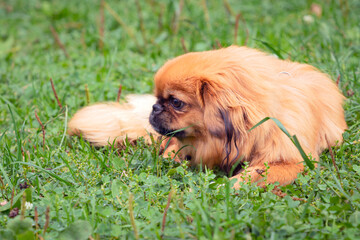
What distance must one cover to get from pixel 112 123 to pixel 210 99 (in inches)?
40.4

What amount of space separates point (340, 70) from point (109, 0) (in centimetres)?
355

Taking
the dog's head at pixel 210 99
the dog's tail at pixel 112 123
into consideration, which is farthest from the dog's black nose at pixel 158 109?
the dog's tail at pixel 112 123

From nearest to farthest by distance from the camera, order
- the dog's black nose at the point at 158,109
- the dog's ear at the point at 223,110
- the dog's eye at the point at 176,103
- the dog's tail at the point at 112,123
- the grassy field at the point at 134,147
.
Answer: the grassy field at the point at 134,147
the dog's ear at the point at 223,110
the dog's eye at the point at 176,103
the dog's black nose at the point at 158,109
the dog's tail at the point at 112,123

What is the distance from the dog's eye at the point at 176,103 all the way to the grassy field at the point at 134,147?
36 centimetres

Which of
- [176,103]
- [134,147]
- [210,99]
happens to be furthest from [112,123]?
[210,99]

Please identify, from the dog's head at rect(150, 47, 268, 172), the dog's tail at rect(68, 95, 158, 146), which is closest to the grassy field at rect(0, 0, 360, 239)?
the dog's tail at rect(68, 95, 158, 146)

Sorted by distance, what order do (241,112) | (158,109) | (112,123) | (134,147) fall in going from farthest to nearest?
1. (112,123)
2. (134,147)
3. (158,109)
4. (241,112)

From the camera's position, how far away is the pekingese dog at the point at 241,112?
238 centimetres

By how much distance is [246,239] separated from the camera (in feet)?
5.86

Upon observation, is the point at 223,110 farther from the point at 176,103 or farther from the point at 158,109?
the point at 158,109

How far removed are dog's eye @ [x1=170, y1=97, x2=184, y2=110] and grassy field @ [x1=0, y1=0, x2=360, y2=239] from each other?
14.1 inches

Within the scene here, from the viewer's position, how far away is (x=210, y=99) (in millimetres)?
2381

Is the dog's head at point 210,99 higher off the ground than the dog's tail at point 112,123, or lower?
higher

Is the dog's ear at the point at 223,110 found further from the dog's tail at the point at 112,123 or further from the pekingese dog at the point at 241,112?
the dog's tail at the point at 112,123
